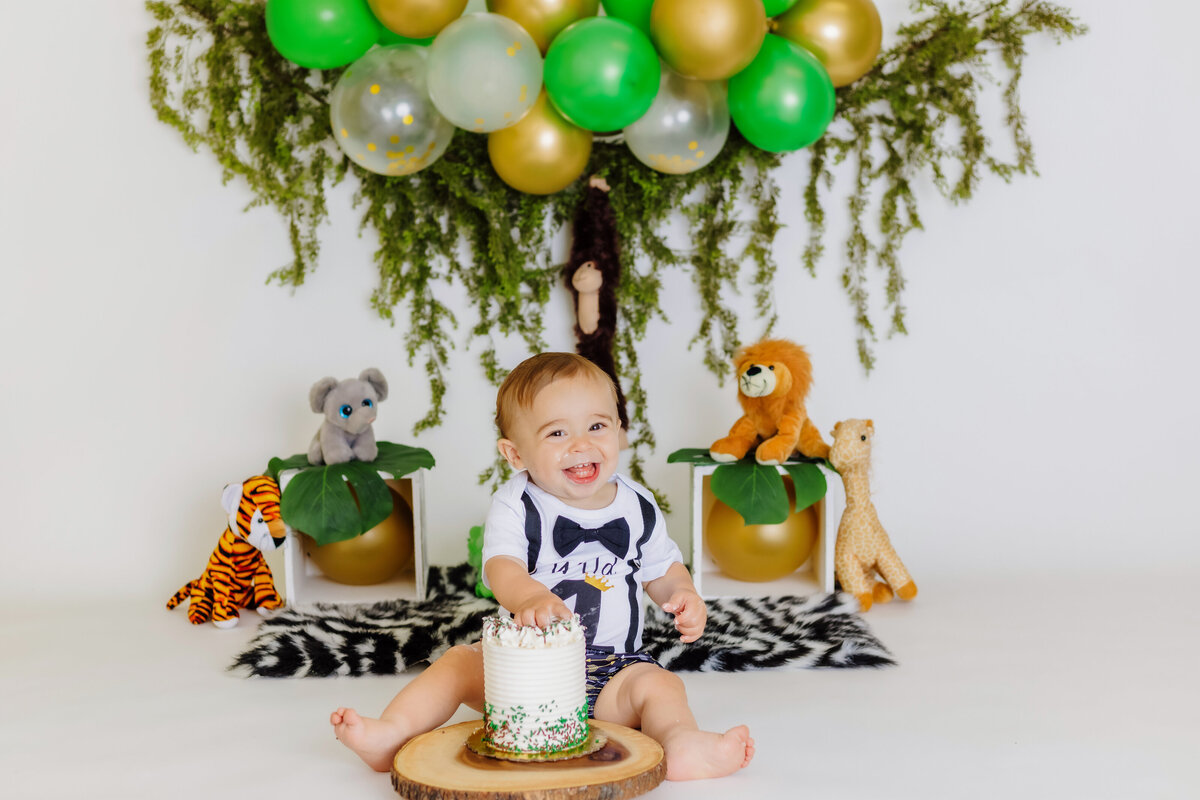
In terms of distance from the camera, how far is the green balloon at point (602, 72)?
2.18 metres

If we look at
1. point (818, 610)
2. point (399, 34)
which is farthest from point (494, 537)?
point (399, 34)

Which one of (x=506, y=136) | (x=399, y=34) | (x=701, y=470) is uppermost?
(x=399, y=34)

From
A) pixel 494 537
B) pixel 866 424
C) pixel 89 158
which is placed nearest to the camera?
pixel 494 537

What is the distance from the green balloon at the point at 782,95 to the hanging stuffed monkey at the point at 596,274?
0.42m

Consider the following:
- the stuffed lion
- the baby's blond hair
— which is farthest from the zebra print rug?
the baby's blond hair

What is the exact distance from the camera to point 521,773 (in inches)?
51.4

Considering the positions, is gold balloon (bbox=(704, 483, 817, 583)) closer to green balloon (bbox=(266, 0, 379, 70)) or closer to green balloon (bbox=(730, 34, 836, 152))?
green balloon (bbox=(730, 34, 836, 152))

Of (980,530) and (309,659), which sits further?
(980,530)

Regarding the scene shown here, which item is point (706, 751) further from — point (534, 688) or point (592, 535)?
point (592, 535)

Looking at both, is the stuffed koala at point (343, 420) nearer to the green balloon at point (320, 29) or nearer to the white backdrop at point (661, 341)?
the white backdrop at point (661, 341)

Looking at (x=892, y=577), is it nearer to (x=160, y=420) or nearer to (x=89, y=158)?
(x=160, y=420)

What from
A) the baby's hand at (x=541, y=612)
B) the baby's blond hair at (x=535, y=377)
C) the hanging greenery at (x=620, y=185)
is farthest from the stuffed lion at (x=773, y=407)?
the baby's hand at (x=541, y=612)

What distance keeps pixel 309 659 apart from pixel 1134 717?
1.41m

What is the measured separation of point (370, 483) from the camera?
236 cm
